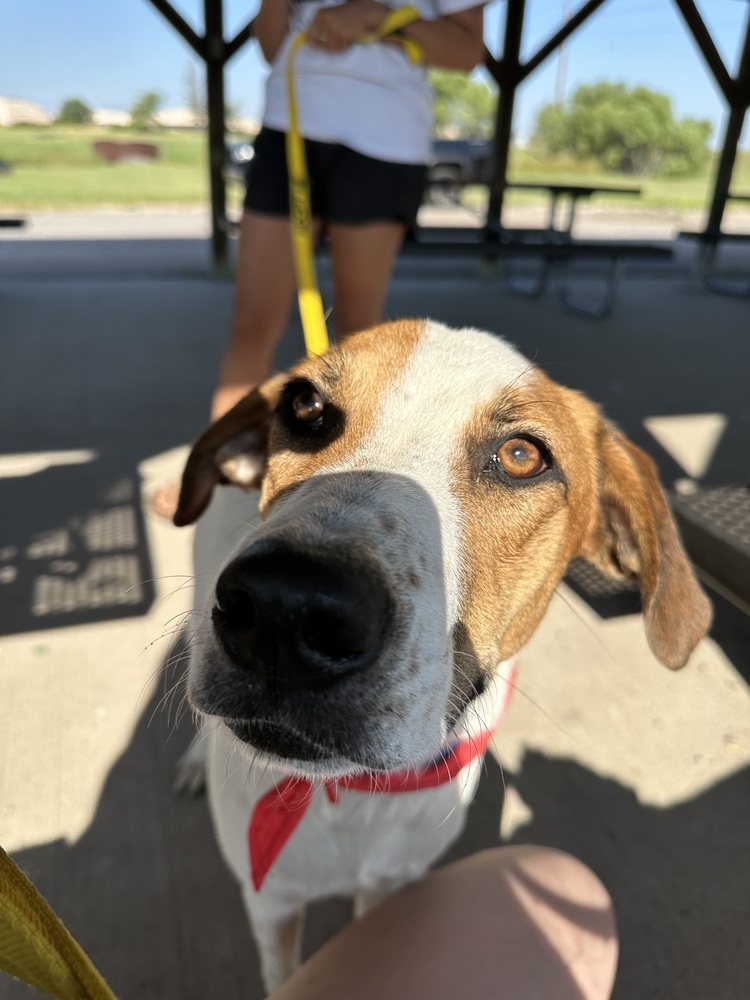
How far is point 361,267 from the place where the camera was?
286 cm

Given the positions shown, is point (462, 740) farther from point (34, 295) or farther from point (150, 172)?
point (150, 172)

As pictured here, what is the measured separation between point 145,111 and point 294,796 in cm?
2236

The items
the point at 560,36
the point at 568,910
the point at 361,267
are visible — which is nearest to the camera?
the point at 568,910

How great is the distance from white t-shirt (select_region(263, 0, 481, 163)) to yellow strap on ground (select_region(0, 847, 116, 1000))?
Answer: 2.69 metres

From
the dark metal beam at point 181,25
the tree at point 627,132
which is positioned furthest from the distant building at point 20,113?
the tree at point 627,132

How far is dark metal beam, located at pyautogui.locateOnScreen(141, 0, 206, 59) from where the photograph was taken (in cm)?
795

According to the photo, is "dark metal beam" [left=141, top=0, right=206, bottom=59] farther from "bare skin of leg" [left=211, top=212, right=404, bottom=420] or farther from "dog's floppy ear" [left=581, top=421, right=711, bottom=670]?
"dog's floppy ear" [left=581, top=421, right=711, bottom=670]

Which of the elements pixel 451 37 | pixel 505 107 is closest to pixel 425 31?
pixel 451 37

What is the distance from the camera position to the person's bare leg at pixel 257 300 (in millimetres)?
2895

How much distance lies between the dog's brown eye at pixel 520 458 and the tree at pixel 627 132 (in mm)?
43259

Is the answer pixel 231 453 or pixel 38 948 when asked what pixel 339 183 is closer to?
pixel 231 453

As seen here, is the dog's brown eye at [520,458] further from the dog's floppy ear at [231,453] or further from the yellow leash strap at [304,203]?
the yellow leash strap at [304,203]

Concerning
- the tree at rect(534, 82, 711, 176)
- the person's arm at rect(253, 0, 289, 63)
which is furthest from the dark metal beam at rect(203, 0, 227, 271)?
the tree at rect(534, 82, 711, 176)

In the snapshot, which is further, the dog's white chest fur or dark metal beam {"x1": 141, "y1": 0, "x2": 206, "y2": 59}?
dark metal beam {"x1": 141, "y1": 0, "x2": 206, "y2": 59}
